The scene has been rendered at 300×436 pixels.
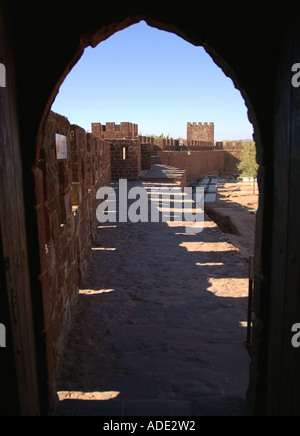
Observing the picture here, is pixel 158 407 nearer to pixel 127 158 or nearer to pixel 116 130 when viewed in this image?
pixel 127 158

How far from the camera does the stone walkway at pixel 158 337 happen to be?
281 cm

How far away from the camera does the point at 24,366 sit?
1991mm

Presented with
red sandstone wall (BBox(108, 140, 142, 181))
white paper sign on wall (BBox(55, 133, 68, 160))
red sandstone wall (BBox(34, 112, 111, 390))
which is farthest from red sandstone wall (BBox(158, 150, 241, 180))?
white paper sign on wall (BBox(55, 133, 68, 160))

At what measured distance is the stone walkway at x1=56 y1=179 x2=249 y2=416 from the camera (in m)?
2.81

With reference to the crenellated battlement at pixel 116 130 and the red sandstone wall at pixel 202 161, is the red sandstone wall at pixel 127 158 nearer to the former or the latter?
the crenellated battlement at pixel 116 130

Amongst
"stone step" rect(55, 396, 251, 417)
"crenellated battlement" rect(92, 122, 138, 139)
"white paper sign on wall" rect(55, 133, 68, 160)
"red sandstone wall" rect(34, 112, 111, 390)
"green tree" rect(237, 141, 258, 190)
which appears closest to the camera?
"red sandstone wall" rect(34, 112, 111, 390)

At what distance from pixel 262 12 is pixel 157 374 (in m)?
2.90

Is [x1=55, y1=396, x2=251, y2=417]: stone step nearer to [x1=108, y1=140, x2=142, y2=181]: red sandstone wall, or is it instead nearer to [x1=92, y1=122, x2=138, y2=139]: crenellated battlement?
[x1=108, y1=140, x2=142, y2=181]: red sandstone wall

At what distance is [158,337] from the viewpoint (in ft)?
12.8

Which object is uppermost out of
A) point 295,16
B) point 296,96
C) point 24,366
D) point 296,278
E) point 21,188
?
point 295,16

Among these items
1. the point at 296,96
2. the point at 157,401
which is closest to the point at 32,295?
the point at 157,401

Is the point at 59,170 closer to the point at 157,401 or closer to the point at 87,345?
the point at 87,345

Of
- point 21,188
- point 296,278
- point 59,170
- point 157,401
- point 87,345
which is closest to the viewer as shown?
point 296,278
